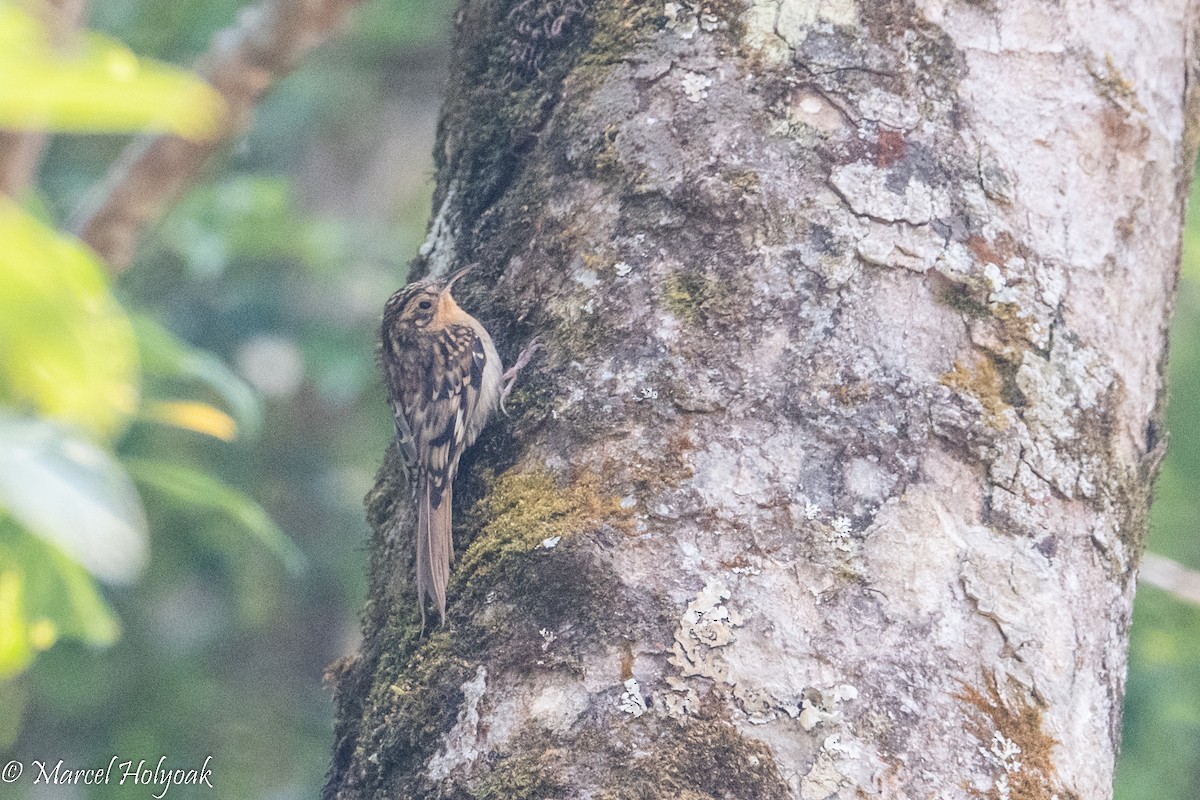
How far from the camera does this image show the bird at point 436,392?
7.61 feet

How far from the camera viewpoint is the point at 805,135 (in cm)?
219

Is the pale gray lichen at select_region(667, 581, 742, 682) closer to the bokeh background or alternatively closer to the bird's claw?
the bird's claw

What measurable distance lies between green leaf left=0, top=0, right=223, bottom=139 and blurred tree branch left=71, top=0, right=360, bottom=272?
286 centimetres

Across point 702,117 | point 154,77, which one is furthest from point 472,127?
point 154,77

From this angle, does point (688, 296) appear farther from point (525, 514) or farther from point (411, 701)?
point (411, 701)

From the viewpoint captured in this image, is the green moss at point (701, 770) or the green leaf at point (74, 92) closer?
the green leaf at point (74, 92)

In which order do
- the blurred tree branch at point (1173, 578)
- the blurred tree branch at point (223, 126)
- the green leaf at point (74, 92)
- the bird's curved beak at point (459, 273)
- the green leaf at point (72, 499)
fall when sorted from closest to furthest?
the green leaf at point (74, 92)
the green leaf at point (72, 499)
the bird's curved beak at point (459, 273)
the blurred tree branch at point (1173, 578)
the blurred tree branch at point (223, 126)

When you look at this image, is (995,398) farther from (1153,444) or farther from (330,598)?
(330,598)

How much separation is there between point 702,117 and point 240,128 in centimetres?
213

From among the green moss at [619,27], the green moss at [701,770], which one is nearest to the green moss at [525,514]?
the green moss at [701,770]

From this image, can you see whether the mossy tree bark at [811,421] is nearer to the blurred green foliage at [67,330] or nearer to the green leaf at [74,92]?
the blurred green foliage at [67,330]

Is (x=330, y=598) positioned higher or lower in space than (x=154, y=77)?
lower

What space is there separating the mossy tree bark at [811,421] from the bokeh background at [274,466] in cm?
209

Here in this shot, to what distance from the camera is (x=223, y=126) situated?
363cm
